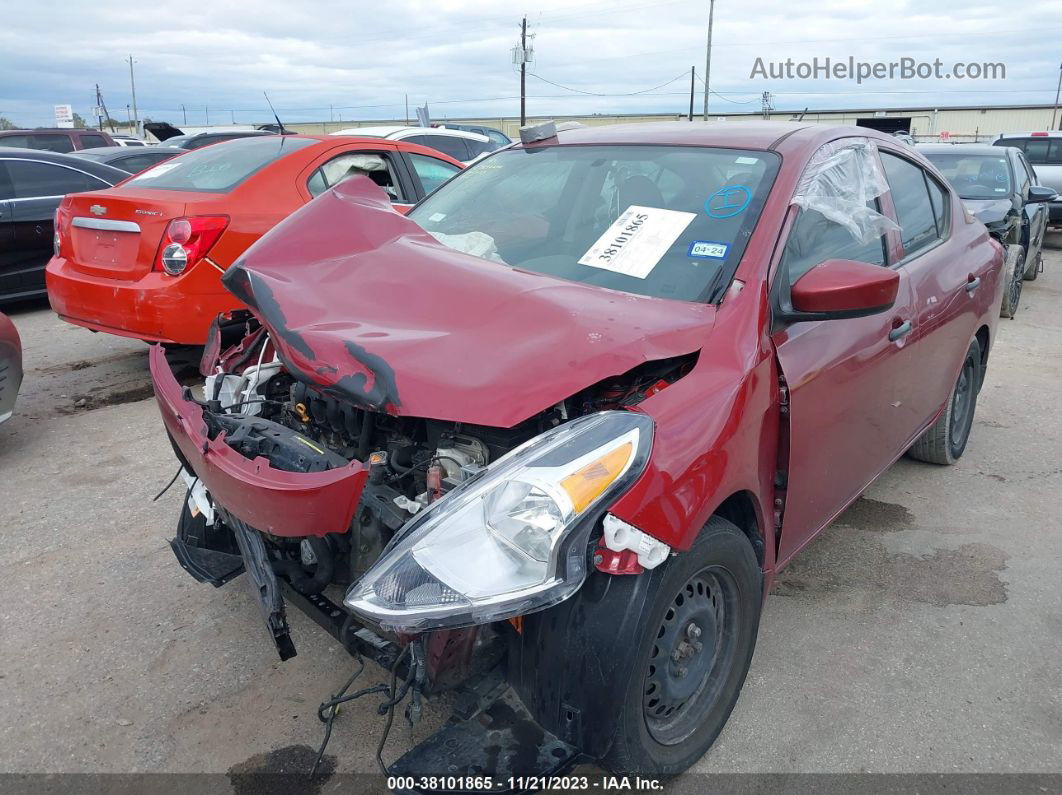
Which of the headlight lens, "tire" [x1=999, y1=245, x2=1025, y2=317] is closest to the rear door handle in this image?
the headlight lens

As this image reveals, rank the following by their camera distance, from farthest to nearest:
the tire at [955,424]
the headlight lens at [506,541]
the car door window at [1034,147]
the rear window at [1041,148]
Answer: the car door window at [1034,147] → the rear window at [1041,148] → the tire at [955,424] → the headlight lens at [506,541]

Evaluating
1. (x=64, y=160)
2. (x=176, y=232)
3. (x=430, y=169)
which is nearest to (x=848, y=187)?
(x=176, y=232)

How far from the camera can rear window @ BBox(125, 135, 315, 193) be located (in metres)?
5.54

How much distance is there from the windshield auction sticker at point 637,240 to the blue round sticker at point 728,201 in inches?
2.6

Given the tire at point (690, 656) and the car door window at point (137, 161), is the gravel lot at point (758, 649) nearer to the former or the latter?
the tire at point (690, 656)

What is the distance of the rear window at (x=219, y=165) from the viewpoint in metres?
5.54

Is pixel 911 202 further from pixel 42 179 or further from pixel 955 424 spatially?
pixel 42 179

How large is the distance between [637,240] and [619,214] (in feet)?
0.71

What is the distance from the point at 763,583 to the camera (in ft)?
8.05

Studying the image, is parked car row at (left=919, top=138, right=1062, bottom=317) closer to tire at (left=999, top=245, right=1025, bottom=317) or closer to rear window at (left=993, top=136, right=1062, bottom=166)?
tire at (left=999, top=245, right=1025, bottom=317)

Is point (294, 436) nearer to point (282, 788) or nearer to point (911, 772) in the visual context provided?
point (282, 788)

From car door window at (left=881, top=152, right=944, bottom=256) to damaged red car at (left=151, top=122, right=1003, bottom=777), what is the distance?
0.55 feet

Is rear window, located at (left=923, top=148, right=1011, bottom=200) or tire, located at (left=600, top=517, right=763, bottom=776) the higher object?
rear window, located at (left=923, top=148, right=1011, bottom=200)

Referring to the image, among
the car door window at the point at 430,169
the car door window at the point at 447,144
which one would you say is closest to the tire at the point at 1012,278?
the car door window at the point at 430,169
